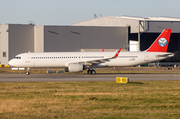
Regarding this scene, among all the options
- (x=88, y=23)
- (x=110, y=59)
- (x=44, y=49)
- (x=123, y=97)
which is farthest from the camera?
(x=88, y=23)

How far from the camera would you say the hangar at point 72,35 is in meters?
70.3

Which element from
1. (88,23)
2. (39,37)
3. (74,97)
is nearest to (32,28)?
(39,37)

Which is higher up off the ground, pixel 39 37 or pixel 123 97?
pixel 39 37

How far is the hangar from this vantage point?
7031 cm

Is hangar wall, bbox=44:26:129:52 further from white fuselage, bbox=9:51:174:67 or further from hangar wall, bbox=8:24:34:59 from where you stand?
white fuselage, bbox=9:51:174:67

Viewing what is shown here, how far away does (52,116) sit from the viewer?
1262 centimetres

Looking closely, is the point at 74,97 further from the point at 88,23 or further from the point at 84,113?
the point at 88,23

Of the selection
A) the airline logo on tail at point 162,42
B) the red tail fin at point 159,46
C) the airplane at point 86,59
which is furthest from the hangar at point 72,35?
the airplane at point 86,59

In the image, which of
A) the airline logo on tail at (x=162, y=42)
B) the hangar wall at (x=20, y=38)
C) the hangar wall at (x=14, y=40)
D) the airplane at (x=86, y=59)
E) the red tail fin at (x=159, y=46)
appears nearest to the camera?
the airplane at (x=86, y=59)

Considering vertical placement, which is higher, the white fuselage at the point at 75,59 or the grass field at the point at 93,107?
the white fuselage at the point at 75,59

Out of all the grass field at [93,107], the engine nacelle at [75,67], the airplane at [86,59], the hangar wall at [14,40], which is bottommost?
the grass field at [93,107]

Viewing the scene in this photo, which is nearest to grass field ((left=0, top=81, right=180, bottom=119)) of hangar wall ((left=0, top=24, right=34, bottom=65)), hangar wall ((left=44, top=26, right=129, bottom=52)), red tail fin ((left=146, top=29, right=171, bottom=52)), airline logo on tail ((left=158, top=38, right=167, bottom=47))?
red tail fin ((left=146, top=29, right=171, bottom=52))

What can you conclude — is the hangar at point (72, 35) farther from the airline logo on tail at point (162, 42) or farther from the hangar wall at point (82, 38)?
the airline logo on tail at point (162, 42)

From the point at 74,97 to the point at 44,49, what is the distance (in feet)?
174
